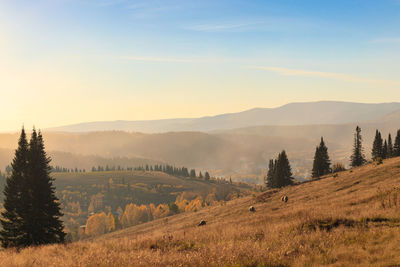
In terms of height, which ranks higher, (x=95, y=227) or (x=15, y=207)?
(x=15, y=207)

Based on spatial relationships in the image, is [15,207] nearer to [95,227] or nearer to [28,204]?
[28,204]

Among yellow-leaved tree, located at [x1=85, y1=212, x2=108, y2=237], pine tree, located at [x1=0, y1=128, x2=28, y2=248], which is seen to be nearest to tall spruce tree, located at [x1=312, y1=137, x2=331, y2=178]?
pine tree, located at [x1=0, y1=128, x2=28, y2=248]

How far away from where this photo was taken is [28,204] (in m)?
27.3

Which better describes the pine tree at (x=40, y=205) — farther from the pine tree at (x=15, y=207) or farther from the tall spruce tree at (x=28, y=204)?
the pine tree at (x=15, y=207)

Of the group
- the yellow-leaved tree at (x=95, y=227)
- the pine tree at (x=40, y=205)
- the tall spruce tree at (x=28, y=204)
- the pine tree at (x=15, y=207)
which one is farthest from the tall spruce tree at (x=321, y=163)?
the yellow-leaved tree at (x=95, y=227)

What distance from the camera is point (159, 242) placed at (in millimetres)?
12625

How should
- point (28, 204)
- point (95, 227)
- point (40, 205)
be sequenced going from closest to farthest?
point (28, 204), point (40, 205), point (95, 227)

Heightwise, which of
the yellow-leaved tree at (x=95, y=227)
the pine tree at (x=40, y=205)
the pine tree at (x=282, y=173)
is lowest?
the yellow-leaved tree at (x=95, y=227)

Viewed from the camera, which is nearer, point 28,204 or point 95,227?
point 28,204

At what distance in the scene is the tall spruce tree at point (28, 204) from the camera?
2688 centimetres

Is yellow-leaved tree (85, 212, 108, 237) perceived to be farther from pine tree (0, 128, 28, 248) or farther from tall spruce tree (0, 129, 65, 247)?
pine tree (0, 128, 28, 248)

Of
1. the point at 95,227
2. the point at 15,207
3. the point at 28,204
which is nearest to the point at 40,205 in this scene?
the point at 28,204

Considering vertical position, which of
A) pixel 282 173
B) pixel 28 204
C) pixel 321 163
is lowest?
pixel 282 173

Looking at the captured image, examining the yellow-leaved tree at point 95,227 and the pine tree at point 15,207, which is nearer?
the pine tree at point 15,207
